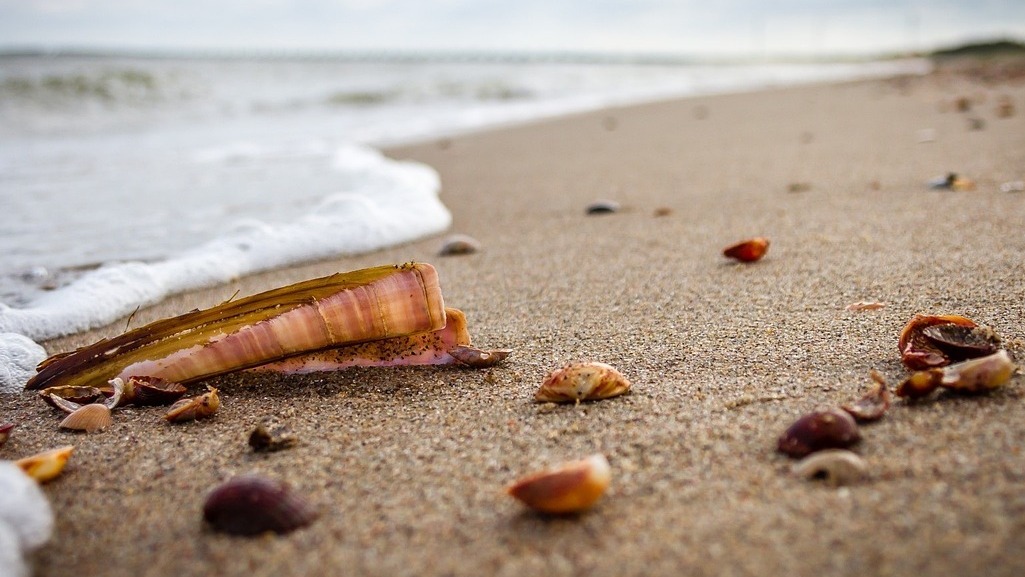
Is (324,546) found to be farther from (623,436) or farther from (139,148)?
(139,148)

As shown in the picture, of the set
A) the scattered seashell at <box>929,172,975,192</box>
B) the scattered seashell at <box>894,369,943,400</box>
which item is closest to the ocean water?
the scattered seashell at <box>894,369,943,400</box>

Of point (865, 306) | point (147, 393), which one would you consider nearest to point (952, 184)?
point (865, 306)

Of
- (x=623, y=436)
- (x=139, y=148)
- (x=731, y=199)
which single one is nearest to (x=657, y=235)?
(x=731, y=199)

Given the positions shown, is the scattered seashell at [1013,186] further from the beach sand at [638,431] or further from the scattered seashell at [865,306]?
the scattered seashell at [865,306]

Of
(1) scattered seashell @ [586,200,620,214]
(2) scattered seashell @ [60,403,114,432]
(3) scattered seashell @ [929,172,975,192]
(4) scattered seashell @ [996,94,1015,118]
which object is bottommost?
(4) scattered seashell @ [996,94,1015,118]

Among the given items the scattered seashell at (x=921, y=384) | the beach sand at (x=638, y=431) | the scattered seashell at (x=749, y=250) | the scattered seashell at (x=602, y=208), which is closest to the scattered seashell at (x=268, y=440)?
the beach sand at (x=638, y=431)

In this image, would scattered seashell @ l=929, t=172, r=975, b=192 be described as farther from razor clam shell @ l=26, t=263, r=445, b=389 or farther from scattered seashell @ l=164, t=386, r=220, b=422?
scattered seashell @ l=164, t=386, r=220, b=422

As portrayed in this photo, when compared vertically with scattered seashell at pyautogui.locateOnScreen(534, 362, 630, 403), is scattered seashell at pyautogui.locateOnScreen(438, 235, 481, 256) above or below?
below
